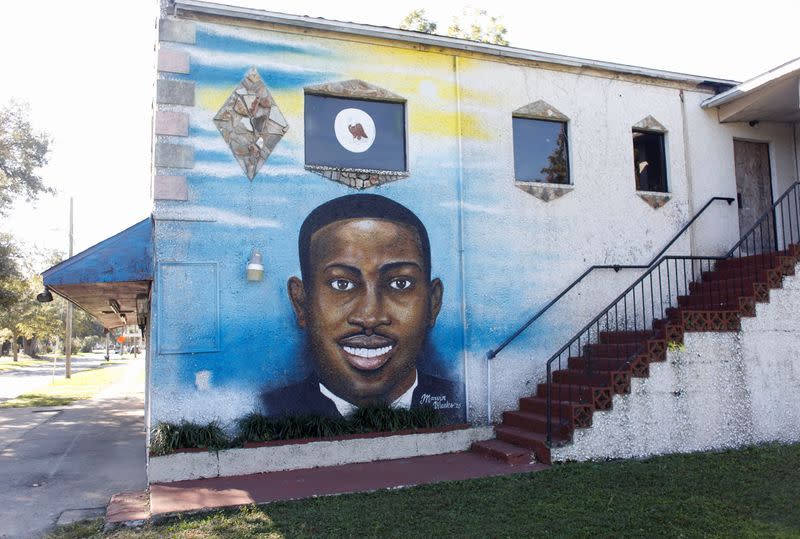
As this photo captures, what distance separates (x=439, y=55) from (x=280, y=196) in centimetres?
324

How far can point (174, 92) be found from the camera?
25.5 ft

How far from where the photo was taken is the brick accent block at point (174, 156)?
25.0 ft

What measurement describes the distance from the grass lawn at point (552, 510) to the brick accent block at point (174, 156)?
4121 mm

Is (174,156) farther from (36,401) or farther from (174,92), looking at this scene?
(36,401)

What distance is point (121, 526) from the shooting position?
19.3 ft

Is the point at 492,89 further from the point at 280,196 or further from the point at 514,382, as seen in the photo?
the point at 514,382

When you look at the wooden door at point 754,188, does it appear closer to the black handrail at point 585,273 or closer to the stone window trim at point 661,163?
the black handrail at point 585,273

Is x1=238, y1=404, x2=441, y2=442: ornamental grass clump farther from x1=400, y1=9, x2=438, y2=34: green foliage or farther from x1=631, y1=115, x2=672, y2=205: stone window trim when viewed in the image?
x1=400, y1=9, x2=438, y2=34: green foliage

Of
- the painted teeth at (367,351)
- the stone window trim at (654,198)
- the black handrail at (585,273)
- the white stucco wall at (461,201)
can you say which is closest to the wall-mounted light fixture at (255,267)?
the white stucco wall at (461,201)

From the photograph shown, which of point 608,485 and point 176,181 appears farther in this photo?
point 176,181

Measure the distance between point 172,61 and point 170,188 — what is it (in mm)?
1618

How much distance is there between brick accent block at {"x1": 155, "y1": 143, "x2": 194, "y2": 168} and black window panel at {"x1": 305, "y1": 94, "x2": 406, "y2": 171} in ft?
5.05

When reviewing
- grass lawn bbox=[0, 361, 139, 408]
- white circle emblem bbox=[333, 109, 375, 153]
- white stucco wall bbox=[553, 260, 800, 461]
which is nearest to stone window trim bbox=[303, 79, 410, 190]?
white circle emblem bbox=[333, 109, 375, 153]

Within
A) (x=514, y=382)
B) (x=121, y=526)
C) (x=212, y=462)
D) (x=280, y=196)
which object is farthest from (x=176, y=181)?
(x=514, y=382)
